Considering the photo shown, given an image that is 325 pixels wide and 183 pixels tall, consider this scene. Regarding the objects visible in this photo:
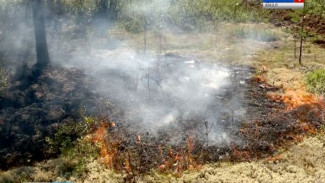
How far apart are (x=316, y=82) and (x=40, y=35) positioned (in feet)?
33.7

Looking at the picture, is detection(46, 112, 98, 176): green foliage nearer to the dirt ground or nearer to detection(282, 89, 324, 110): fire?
the dirt ground

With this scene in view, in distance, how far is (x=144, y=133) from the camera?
8883mm

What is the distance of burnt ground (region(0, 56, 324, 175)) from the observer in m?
7.99

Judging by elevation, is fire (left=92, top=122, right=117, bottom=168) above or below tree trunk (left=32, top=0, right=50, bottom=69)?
below

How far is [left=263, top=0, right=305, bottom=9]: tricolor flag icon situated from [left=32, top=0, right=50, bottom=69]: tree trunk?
50.2 feet

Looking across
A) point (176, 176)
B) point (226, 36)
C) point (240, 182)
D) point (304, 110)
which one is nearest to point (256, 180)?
point (240, 182)

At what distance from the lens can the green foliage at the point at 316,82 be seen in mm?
10945

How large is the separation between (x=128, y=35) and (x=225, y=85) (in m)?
7.79

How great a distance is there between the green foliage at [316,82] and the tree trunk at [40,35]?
9.75 meters

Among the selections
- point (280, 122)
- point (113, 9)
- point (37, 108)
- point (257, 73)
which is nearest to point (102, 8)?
point (113, 9)

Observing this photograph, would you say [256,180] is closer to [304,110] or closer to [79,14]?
[304,110]

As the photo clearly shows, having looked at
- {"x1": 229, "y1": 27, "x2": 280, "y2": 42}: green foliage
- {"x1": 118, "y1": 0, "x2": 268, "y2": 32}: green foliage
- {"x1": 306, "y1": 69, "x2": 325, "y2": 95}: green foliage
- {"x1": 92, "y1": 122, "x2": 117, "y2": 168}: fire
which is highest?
{"x1": 118, "y1": 0, "x2": 268, "y2": 32}: green foliage

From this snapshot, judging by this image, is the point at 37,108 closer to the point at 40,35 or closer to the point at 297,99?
the point at 40,35

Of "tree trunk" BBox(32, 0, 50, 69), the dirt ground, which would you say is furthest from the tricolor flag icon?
"tree trunk" BBox(32, 0, 50, 69)
